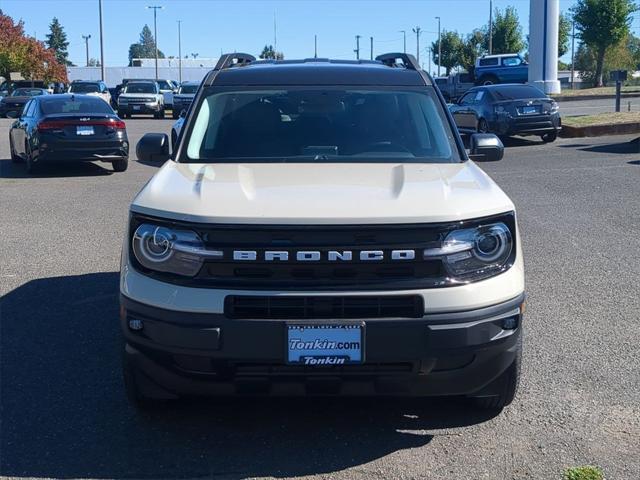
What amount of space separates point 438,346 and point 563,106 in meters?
35.4

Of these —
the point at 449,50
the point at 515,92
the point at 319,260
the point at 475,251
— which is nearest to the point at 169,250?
the point at 319,260

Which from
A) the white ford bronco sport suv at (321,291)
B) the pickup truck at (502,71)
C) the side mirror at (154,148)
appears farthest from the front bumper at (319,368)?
the pickup truck at (502,71)

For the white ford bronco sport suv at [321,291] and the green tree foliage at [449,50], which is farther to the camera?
the green tree foliage at [449,50]

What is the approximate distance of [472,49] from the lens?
78.6m

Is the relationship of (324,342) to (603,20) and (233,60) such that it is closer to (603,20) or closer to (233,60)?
(233,60)

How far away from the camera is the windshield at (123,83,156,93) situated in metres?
37.7

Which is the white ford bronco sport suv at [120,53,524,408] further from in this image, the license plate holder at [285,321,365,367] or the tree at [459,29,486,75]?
the tree at [459,29,486,75]

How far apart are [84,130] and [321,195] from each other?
41.6 feet

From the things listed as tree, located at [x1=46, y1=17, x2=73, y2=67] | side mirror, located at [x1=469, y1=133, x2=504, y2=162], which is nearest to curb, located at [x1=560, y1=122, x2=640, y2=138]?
side mirror, located at [x1=469, y1=133, x2=504, y2=162]

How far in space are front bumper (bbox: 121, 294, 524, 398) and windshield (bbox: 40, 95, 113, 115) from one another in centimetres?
1309

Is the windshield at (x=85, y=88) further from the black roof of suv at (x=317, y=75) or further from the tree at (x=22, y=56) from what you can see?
the black roof of suv at (x=317, y=75)

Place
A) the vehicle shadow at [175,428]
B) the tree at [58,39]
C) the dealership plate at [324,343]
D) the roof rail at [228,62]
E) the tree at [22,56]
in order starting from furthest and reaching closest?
the tree at [58,39] → the tree at [22,56] → the roof rail at [228,62] → the vehicle shadow at [175,428] → the dealership plate at [324,343]

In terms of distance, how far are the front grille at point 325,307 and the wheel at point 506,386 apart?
Answer: 708 millimetres

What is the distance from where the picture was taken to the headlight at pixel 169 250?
405 cm
